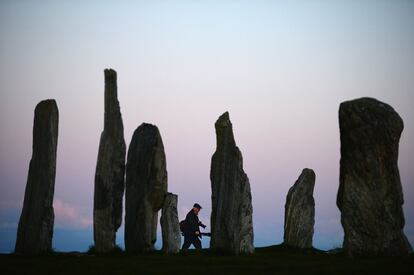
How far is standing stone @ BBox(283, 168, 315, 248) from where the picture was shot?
91.2 ft

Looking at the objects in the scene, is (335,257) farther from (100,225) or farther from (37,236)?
(37,236)

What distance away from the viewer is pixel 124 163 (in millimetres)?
23891

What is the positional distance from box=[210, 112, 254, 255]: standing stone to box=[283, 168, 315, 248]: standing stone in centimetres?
358

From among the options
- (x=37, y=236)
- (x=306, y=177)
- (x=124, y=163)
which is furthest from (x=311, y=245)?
(x=37, y=236)

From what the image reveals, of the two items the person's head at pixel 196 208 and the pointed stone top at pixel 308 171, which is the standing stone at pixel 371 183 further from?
the person's head at pixel 196 208

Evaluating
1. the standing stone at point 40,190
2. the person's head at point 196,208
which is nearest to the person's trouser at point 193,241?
the person's head at point 196,208

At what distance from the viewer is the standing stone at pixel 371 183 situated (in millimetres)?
21172

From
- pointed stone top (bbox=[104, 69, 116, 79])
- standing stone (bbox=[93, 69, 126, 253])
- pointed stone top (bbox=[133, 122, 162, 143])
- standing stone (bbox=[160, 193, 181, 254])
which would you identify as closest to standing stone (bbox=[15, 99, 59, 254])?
standing stone (bbox=[93, 69, 126, 253])

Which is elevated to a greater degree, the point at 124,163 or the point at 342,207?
the point at 124,163

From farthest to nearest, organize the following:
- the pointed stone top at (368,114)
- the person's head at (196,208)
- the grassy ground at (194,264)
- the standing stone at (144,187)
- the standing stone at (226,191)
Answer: the person's head at (196,208), the standing stone at (144,187), the standing stone at (226,191), the pointed stone top at (368,114), the grassy ground at (194,264)

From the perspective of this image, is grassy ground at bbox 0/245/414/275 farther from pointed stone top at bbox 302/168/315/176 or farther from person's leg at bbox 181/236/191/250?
pointed stone top at bbox 302/168/315/176

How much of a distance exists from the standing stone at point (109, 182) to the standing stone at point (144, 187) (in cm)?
36

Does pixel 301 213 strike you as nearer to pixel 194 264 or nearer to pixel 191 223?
pixel 191 223

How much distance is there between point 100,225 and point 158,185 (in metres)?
2.27
